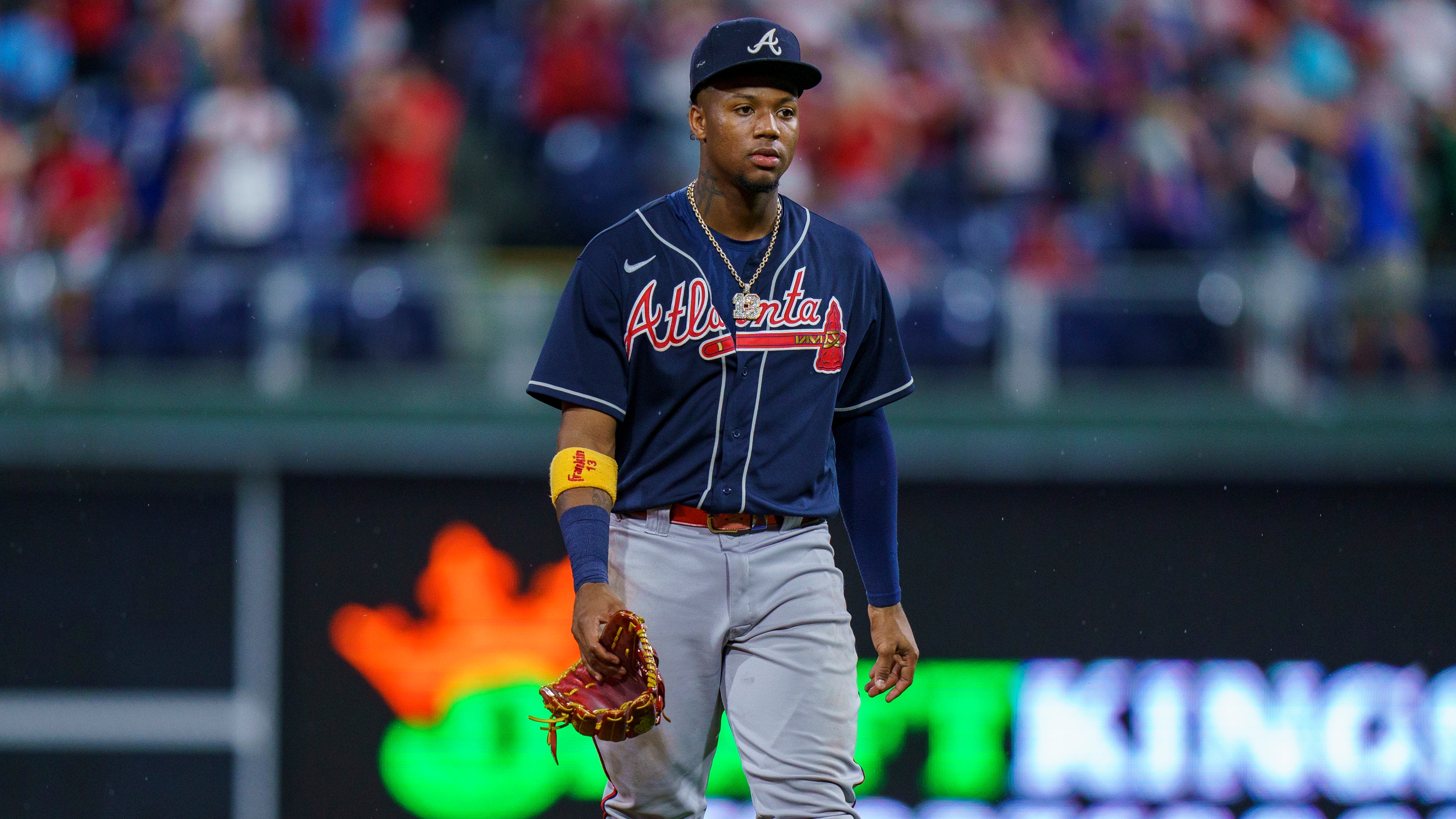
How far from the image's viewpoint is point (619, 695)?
303cm

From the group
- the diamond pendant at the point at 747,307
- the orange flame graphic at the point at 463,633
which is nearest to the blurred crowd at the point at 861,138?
the orange flame graphic at the point at 463,633

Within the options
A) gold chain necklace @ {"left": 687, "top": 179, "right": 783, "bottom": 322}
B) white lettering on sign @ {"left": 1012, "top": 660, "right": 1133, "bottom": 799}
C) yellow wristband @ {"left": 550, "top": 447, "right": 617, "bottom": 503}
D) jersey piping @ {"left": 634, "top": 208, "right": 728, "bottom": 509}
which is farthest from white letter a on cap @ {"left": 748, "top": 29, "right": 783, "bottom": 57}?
white lettering on sign @ {"left": 1012, "top": 660, "right": 1133, "bottom": 799}

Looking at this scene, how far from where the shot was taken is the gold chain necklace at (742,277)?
10.6 ft

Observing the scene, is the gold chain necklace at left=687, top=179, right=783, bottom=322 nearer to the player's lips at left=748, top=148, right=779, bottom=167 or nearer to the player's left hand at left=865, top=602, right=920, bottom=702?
the player's lips at left=748, top=148, right=779, bottom=167

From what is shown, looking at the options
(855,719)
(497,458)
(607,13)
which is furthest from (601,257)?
(607,13)

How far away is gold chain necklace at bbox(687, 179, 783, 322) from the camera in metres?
3.23

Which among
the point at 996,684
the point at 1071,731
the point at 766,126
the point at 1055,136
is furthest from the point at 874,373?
the point at 1055,136

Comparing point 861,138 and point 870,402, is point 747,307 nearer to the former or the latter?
point 870,402

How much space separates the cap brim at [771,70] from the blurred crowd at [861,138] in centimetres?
332

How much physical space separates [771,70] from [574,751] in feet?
10.8

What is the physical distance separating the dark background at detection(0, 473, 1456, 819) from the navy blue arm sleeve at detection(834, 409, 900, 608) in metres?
2.41

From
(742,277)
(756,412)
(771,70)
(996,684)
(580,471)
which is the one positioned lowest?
(996,684)

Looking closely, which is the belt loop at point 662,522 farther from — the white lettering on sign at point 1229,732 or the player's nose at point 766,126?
the white lettering on sign at point 1229,732

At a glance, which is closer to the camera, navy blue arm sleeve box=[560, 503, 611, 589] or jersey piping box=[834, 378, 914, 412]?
navy blue arm sleeve box=[560, 503, 611, 589]
